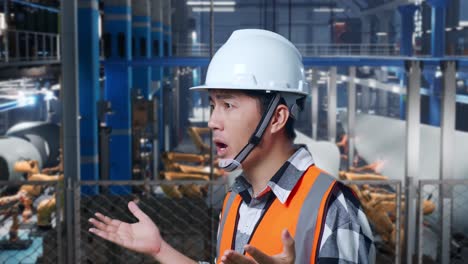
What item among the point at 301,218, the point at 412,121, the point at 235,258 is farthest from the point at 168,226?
the point at 235,258

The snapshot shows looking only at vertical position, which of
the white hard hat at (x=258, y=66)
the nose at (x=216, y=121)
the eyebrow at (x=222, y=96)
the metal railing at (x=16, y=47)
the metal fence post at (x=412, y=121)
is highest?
the metal railing at (x=16, y=47)

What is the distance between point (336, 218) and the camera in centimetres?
160

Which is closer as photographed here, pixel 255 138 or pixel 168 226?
pixel 255 138

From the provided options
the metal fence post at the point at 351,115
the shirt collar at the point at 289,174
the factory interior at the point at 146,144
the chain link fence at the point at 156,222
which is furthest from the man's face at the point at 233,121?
the metal fence post at the point at 351,115

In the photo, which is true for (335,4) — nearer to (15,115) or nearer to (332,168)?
(15,115)

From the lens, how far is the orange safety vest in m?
1.61

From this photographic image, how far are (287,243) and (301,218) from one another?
8.8 inches

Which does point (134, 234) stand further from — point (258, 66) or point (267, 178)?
point (258, 66)

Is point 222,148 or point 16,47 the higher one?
point 16,47

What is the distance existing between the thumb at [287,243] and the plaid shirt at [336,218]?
180 mm

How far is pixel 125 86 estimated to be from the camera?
14.9m

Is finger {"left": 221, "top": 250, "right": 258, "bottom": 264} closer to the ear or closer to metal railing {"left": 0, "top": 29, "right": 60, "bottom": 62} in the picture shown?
the ear

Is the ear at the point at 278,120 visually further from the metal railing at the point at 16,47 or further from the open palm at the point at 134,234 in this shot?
the metal railing at the point at 16,47

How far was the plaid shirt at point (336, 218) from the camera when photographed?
158cm
